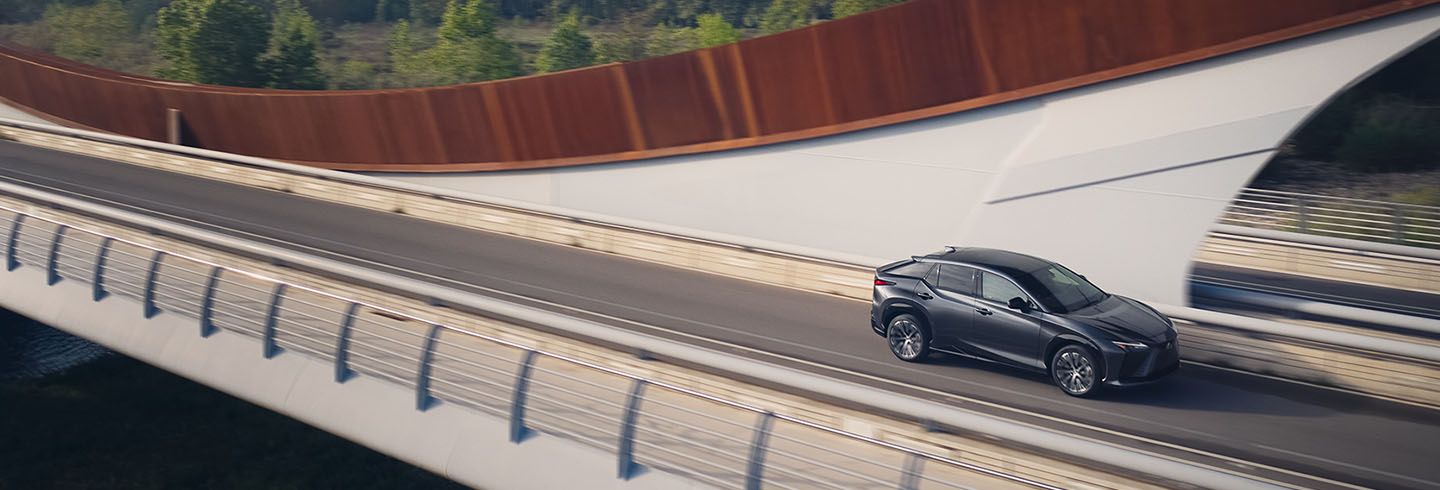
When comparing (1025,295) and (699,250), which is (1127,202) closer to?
(1025,295)

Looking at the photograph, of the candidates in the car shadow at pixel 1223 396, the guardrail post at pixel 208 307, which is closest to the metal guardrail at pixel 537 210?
the car shadow at pixel 1223 396

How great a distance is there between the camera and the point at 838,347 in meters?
13.5

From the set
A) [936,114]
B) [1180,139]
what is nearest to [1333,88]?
[1180,139]

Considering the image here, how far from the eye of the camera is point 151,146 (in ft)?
95.8

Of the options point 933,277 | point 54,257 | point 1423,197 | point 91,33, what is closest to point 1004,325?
point 933,277

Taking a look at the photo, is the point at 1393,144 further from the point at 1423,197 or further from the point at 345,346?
the point at 345,346

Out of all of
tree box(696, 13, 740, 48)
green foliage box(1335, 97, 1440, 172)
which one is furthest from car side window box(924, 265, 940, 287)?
tree box(696, 13, 740, 48)

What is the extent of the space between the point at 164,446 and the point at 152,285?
8835 millimetres

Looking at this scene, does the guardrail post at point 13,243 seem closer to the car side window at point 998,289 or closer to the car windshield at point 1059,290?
the car side window at point 998,289

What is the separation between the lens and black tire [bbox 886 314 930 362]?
12.7 meters

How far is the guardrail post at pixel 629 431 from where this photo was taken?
915 centimetres

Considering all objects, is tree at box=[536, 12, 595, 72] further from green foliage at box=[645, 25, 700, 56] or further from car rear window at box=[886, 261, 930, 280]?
car rear window at box=[886, 261, 930, 280]

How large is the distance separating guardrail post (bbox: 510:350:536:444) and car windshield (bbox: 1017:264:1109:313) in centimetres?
583

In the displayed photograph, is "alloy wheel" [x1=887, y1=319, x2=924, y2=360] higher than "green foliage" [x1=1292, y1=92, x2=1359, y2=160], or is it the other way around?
"green foliage" [x1=1292, y1=92, x2=1359, y2=160]
